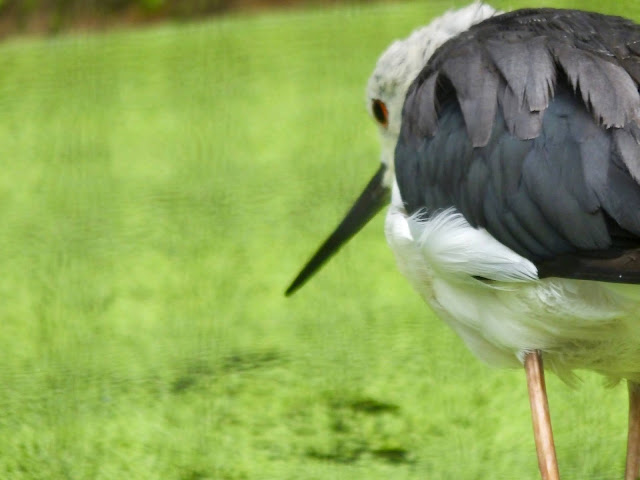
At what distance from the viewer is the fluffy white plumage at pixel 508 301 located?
1.77 m

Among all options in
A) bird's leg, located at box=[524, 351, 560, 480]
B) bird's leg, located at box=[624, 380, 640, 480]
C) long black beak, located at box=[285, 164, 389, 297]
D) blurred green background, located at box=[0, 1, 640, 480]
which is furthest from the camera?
long black beak, located at box=[285, 164, 389, 297]

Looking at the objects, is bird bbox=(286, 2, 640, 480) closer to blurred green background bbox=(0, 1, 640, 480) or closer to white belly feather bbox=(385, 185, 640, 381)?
white belly feather bbox=(385, 185, 640, 381)

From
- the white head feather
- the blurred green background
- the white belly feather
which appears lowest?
the blurred green background

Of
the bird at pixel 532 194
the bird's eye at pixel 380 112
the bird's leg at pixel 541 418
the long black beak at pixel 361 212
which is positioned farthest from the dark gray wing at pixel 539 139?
the long black beak at pixel 361 212

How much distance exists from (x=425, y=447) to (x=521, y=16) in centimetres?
94

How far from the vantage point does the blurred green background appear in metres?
2.51

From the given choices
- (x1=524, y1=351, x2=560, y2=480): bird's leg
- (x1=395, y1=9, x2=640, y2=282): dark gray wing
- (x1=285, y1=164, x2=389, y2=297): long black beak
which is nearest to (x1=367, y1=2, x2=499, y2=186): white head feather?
(x1=285, y1=164, x2=389, y2=297): long black beak

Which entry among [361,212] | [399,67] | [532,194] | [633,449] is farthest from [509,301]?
[361,212]

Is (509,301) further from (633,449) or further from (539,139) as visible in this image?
(633,449)

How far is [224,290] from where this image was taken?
3379 mm

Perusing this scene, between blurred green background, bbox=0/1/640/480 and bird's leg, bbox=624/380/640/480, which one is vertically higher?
bird's leg, bbox=624/380/640/480

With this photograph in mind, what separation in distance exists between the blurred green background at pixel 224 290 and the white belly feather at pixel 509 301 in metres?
0.28

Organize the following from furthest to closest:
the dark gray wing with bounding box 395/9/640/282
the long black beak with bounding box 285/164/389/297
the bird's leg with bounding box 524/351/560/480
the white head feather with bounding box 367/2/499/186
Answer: the long black beak with bounding box 285/164/389/297 < the white head feather with bounding box 367/2/499/186 < the bird's leg with bounding box 524/351/560/480 < the dark gray wing with bounding box 395/9/640/282

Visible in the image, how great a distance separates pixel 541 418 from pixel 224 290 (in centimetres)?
158
